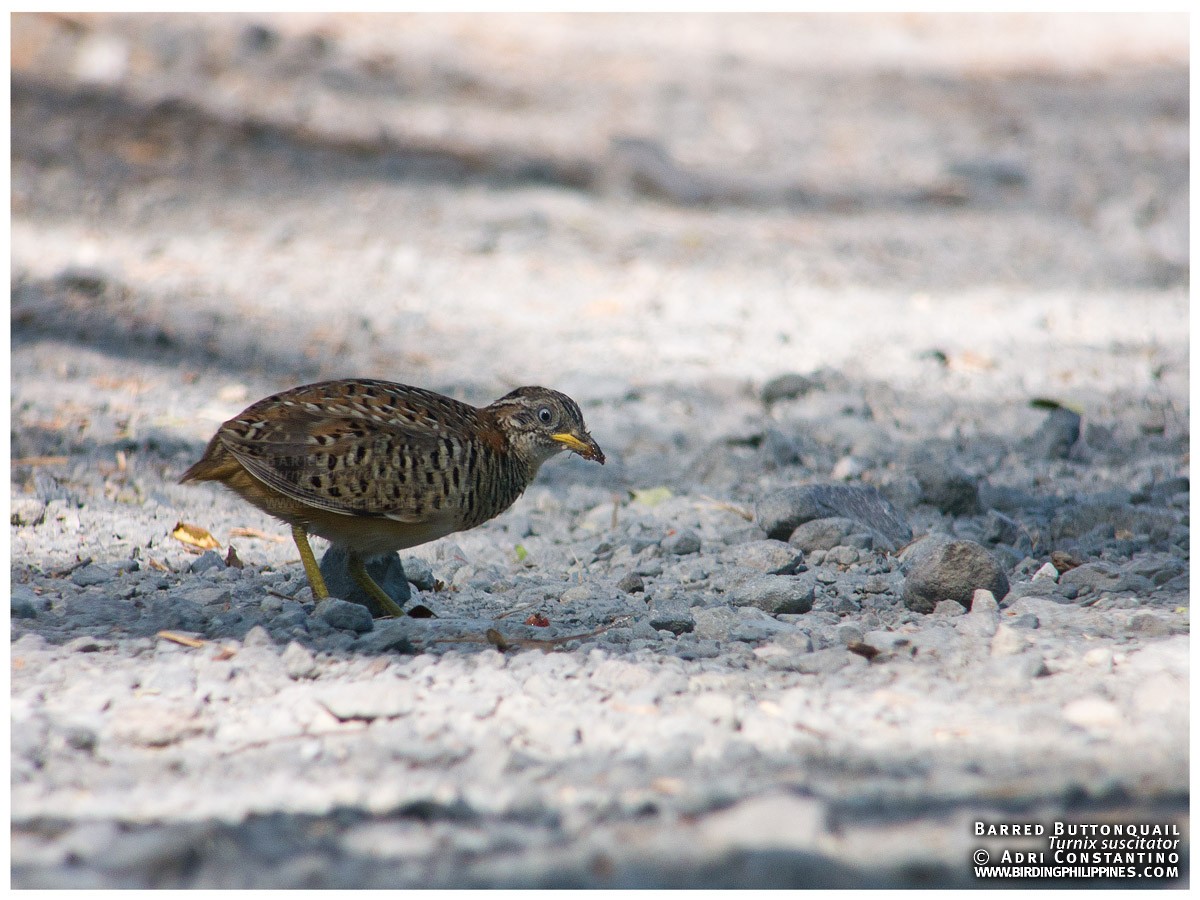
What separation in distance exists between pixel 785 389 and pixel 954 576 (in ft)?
9.93

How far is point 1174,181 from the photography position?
1238 cm

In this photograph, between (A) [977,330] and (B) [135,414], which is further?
(A) [977,330]

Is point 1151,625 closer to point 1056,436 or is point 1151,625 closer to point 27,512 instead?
point 1056,436

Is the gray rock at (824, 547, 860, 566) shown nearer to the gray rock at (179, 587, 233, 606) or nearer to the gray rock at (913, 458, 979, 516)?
the gray rock at (913, 458, 979, 516)

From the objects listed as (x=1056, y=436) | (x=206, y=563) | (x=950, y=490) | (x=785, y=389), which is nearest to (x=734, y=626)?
(x=950, y=490)

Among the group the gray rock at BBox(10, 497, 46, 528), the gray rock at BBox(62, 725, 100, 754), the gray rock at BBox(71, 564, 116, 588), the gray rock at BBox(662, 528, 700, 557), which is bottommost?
the gray rock at BBox(662, 528, 700, 557)

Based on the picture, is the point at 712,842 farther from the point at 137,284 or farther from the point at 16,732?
the point at 137,284

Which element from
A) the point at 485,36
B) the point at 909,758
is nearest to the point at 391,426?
the point at 909,758

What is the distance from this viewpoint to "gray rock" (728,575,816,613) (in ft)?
15.9

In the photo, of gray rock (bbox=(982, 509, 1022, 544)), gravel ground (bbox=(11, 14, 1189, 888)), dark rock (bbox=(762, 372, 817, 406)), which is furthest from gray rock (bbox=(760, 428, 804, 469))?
gray rock (bbox=(982, 509, 1022, 544))

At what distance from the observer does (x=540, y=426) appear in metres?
5.45

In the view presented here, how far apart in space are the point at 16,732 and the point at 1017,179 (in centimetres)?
1088

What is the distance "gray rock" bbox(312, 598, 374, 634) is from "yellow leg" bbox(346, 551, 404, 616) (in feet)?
1.15

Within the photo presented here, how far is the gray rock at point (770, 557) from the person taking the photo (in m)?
5.30
